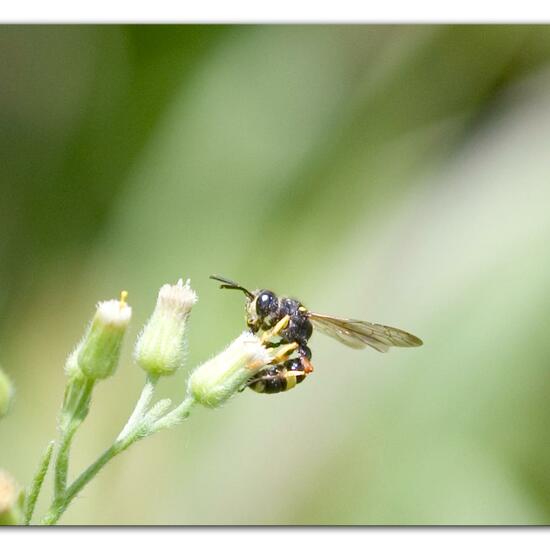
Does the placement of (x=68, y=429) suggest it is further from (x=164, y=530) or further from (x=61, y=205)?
(x=61, y=205)

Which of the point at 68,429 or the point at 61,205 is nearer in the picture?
the point at 68,429

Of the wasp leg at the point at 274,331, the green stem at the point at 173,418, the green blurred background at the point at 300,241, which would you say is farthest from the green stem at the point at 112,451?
the green blurred background at the point at 300,241

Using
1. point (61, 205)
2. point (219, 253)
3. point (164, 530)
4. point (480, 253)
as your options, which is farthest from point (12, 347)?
point (480, 253)

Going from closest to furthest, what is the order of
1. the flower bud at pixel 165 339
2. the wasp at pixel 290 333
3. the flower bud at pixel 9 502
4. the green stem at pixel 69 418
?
the flower bud at pixel 9 502 < the green stem at pixel 69 418 < the flower bud at pixel 165 339 < the wasp at pixel 290 333

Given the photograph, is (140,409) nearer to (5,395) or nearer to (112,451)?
(112,451)

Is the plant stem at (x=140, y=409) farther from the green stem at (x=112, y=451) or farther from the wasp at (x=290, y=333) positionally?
the wasp at (x=290, y=333)

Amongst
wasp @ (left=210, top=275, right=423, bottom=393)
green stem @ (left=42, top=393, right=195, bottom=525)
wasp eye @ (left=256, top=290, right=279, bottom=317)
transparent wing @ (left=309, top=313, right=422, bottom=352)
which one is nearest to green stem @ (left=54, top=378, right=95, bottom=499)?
green stem @ (left=42, top=393, right=195, bottom=525)

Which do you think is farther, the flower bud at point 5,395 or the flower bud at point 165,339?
the flower bud at point 165,339
